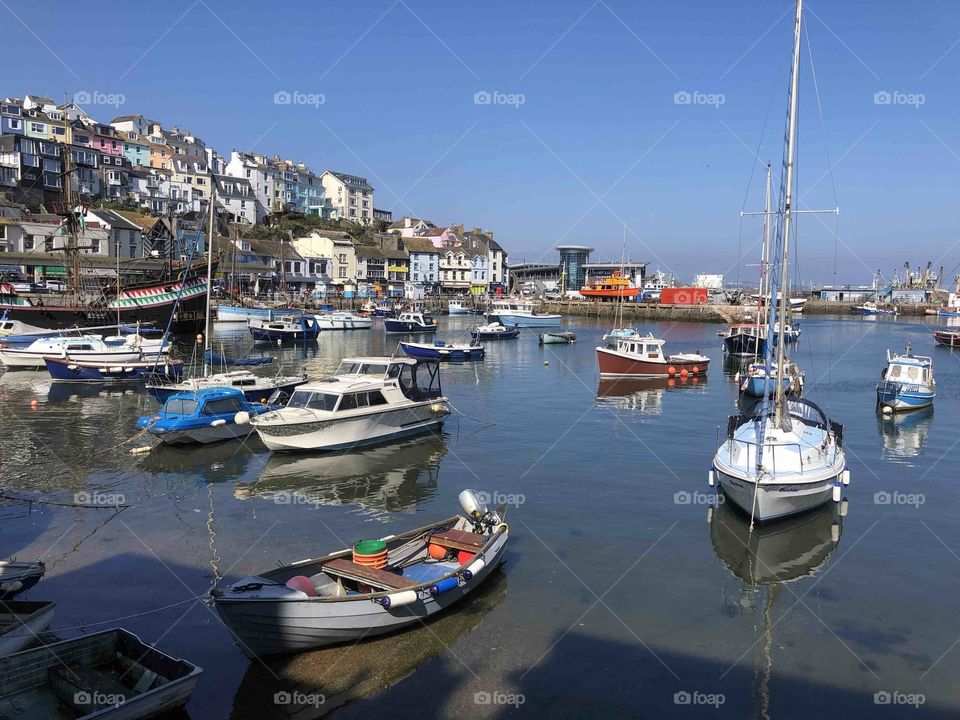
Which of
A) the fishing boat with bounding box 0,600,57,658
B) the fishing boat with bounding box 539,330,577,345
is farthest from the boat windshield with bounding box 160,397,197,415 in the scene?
the fishing boat with bounding box 539,330,577,345

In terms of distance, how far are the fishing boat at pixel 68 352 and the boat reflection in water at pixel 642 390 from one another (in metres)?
25.9

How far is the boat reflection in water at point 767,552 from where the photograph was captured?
13320mm

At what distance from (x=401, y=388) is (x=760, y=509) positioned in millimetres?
12907

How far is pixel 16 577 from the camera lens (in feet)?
37.8

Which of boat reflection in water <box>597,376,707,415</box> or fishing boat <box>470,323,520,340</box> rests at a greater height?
fishing boat <box>470,323,520,340</box>

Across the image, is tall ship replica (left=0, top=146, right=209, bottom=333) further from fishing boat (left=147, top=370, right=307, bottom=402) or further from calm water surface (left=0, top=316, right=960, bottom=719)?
calm water surface (left=0, top=316, right=960, bottom=719)

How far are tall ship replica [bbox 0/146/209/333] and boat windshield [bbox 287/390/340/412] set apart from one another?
3207cm

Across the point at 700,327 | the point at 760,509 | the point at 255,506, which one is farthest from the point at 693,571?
the point at 700,327

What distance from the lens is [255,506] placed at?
60.7 ft

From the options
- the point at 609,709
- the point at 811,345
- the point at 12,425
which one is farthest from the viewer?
the point at 811,345

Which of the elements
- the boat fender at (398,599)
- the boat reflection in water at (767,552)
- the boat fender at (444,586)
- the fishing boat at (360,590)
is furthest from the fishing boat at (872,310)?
the boat fender at (398,599)

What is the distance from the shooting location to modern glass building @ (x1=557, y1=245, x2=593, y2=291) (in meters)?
177

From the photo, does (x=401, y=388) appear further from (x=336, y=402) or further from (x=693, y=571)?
(x=693, y=571)

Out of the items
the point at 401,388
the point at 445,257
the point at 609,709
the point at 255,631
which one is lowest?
the point at 609,709
